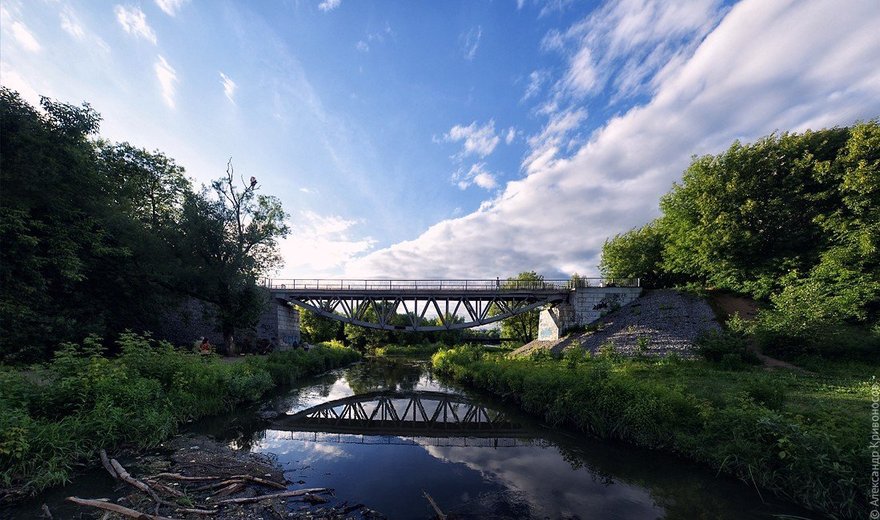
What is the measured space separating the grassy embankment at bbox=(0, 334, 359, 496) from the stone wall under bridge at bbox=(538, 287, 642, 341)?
96.2ft

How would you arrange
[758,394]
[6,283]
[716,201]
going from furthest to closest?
[716,201], [6,283], [758,394]

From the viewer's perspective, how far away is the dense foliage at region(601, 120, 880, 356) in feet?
60.7

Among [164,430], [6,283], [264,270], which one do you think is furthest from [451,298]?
[6,283]

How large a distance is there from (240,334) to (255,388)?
60.6 ft

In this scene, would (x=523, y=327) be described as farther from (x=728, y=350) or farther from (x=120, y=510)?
(x=120, y=510)

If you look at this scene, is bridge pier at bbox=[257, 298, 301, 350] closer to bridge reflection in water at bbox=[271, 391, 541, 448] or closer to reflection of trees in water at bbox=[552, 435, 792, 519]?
bridge reflection in water at bbox=[271, 391, 541, 448]

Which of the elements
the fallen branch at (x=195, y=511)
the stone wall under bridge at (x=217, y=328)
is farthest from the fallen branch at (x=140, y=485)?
the stone wall under bridge at (x=217, y=328)

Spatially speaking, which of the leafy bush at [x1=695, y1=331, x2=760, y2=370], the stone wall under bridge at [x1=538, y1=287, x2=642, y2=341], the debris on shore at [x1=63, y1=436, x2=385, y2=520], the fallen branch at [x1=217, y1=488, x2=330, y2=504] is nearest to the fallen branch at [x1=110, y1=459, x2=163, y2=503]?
the debris on shore at [x1=63, y1=436, x2=385, y2=520]

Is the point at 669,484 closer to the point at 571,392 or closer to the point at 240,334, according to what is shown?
the point at 571,392

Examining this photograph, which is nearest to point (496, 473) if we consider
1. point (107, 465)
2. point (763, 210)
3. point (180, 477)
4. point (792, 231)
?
point (180, 477)

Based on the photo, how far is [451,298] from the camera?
33938 mm

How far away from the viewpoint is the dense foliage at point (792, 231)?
1850cm

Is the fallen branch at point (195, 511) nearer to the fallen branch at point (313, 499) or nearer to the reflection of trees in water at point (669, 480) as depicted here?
the fallen branch at point (313, 499)

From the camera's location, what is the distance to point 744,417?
7883mm
